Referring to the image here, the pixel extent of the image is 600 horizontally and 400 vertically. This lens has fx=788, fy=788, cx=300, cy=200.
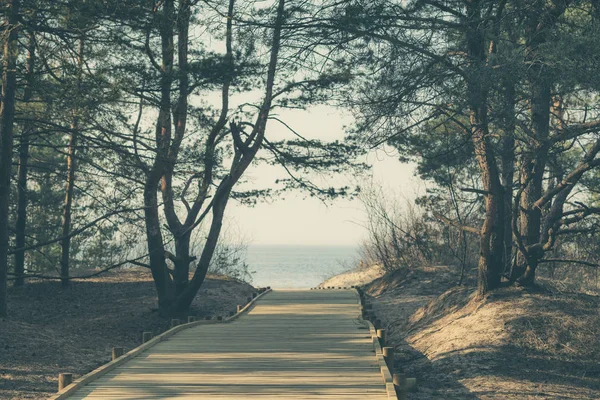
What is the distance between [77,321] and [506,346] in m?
9.11

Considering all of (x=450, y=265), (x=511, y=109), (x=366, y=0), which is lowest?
(x=450, y=265)

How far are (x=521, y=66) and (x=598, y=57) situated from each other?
0.89 meters

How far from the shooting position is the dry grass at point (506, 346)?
8.79m

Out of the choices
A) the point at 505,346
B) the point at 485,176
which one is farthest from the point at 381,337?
the point at 485,176

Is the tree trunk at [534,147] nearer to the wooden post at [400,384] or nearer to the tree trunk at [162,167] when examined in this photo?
the wooden post at [400,384]

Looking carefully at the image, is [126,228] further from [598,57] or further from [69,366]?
[598,57]

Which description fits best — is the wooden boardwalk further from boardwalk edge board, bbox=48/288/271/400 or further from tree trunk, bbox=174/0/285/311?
tree trunk, bbox=174/0/285/311

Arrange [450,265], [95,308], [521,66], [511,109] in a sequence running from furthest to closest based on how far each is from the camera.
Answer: [450,265], [95,308], [511,109], [521,66]

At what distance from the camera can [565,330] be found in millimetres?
10234

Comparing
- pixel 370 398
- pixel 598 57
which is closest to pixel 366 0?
pixel 598 57

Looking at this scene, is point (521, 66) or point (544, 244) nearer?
point (521, 66)

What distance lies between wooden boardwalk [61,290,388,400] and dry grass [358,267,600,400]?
0.97 metres

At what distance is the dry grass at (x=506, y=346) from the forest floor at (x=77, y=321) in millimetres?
3764

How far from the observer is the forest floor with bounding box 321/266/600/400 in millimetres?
8789
